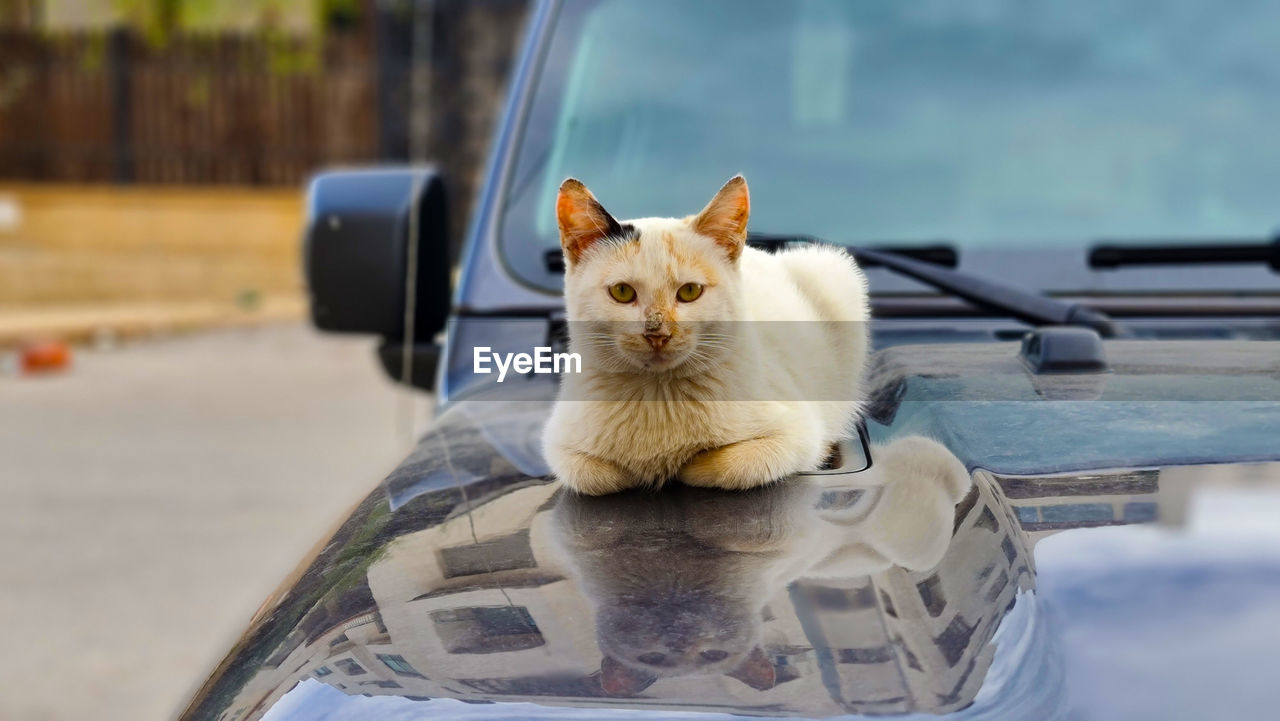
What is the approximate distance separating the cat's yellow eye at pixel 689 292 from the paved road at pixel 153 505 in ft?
3.76

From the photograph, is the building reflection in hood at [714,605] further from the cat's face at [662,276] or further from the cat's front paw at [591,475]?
the cat's face at [662,276]

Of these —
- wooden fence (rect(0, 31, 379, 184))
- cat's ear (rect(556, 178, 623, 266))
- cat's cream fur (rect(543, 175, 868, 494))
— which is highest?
cat's ear (rect(556, 178, 623, 266))

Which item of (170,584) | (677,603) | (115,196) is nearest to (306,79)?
(115,196)

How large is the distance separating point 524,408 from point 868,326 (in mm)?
461

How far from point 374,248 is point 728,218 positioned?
85 centimetres

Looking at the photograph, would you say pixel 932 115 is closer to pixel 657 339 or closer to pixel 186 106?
pixel 657 339

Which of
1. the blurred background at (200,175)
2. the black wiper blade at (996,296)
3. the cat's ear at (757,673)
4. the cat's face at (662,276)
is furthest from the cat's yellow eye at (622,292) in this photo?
the blurred background at (200,175)

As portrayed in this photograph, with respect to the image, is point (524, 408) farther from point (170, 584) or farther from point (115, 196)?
point (115, 196)

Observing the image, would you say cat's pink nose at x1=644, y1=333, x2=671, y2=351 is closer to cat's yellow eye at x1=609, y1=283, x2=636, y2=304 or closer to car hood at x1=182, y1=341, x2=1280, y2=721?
cat's yellow eye at x1=609, y1=283, x2=636, y2=304

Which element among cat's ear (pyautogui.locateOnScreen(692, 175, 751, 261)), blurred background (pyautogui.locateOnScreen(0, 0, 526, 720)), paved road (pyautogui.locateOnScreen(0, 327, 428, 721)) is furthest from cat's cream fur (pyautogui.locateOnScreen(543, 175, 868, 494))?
blurred background (pyautogui.locateOnScreen(0, 0, 526, 720))

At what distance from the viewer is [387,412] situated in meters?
8.75

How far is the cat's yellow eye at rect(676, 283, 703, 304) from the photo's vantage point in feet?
4.45

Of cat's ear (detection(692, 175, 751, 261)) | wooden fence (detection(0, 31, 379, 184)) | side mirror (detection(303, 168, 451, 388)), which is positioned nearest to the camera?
cat's ear (detection(692, 175, 751, 261))

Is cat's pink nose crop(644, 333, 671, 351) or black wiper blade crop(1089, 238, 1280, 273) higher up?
black wiper blade crop(1089, 238, 1280, 273)
